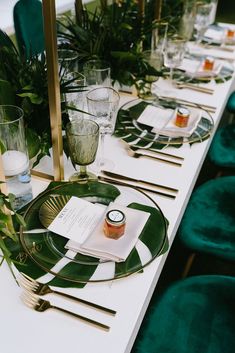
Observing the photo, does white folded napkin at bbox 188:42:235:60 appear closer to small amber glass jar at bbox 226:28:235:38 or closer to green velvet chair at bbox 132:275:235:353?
small amber glass jar at bbox 226:28:235:38

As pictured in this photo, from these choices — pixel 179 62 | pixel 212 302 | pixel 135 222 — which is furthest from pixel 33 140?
pixel 179 62

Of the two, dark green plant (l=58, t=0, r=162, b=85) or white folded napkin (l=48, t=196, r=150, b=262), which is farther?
dark green plant (l=58, t=0, r=162, b=85)

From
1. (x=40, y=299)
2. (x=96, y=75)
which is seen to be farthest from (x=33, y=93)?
(x=40, y=299)

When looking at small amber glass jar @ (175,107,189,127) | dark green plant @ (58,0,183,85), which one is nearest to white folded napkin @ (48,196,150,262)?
small amber glass jar @ (175,107,189,127)

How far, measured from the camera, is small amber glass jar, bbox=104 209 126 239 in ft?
2.91

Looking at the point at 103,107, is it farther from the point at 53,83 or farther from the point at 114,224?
the point at 114,224

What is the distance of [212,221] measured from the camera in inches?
52.7

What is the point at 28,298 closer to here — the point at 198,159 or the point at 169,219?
the point at 169,219

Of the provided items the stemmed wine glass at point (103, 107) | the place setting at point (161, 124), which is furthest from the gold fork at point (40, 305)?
the place setting at point (161, 124)

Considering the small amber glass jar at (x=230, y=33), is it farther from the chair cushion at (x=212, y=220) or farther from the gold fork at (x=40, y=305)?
the gold fork at (x=40, y=305)

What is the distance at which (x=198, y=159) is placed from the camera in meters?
1.24

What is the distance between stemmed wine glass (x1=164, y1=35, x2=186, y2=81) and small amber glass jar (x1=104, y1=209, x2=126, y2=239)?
3.04 ft

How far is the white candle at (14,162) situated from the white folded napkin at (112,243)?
0.22 meters

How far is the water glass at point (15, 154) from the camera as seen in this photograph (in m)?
0.97
